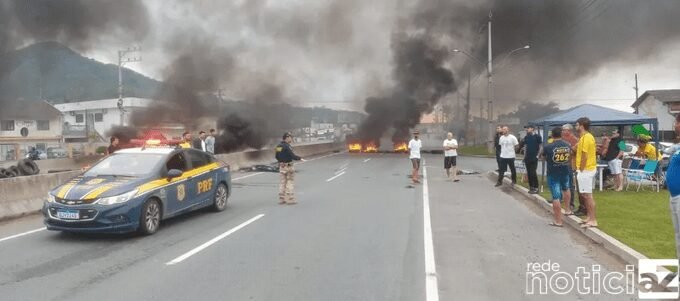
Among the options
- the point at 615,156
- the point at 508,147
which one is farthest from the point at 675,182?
the point at 508,147

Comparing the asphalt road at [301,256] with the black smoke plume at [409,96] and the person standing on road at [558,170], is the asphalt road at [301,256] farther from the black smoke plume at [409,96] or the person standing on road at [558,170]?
the black smoke plume at [409,96]

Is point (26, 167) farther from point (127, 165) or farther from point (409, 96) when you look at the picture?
point (409, 96)

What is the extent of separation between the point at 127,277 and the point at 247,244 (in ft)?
5.79

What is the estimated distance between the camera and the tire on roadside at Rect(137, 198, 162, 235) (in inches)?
279

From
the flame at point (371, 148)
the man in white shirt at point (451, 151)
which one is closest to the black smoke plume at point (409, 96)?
the flame at point (371, 148)

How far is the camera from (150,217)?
7.32m

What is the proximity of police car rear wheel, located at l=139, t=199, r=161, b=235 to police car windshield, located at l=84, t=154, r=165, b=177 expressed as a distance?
1.71 feet

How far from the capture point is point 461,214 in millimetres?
9211

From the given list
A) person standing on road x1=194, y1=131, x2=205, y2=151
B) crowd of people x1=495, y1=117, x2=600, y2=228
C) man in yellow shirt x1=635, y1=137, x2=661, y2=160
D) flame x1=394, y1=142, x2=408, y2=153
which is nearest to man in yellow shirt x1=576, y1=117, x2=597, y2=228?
crowd of people x1=495, y1=117, x2=600, y2=228

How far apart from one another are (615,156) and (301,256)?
8.88m

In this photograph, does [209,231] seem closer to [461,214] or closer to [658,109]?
[461,214]

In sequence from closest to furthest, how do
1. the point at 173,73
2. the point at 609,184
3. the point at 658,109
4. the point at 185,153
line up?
the point at 185,153 → the point at 609,184 → the point at 173,73 → the point at 658,109

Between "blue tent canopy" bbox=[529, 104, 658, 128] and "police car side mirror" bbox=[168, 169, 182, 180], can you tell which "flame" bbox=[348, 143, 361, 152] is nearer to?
"blue tent canopy" bbox=[529, 104, 658, 128]

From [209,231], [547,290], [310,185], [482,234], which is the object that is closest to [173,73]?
[310,185]
